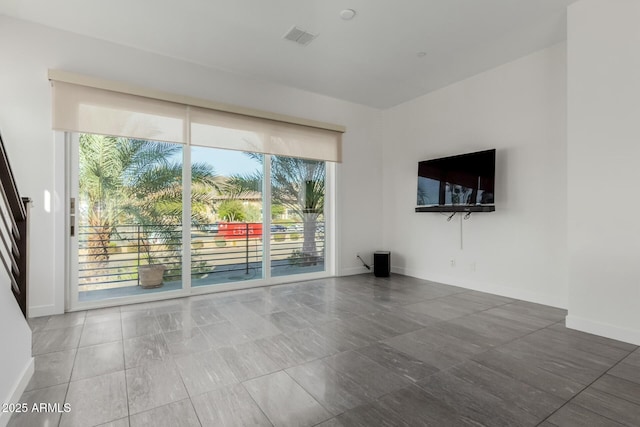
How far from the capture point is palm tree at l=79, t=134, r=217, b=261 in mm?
3404

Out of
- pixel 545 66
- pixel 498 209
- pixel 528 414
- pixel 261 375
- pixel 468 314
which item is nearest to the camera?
pixel 528 414

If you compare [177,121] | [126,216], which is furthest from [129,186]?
[177,121]

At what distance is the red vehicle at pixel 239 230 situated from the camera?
4.14 m

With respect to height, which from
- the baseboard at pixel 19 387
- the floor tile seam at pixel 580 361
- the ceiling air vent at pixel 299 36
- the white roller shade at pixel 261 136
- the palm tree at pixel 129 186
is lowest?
the floor tile seam at pixel 580 361

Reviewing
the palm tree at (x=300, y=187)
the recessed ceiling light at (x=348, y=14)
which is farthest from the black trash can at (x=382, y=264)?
the recessed ceiling light at (x=348, y=14)

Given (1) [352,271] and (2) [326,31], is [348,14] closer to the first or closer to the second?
(2) [326,31]

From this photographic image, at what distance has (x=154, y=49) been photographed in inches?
139

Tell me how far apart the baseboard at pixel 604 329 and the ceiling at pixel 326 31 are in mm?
2814

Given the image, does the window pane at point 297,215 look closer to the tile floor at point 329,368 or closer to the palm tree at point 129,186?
the palm tree at point 129,186

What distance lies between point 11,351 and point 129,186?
222 centimetres

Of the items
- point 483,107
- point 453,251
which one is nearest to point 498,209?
point 453,251

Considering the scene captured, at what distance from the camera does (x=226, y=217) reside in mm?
4164

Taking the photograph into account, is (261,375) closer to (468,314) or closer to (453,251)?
(468,314)

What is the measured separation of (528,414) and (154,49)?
4599 mm
